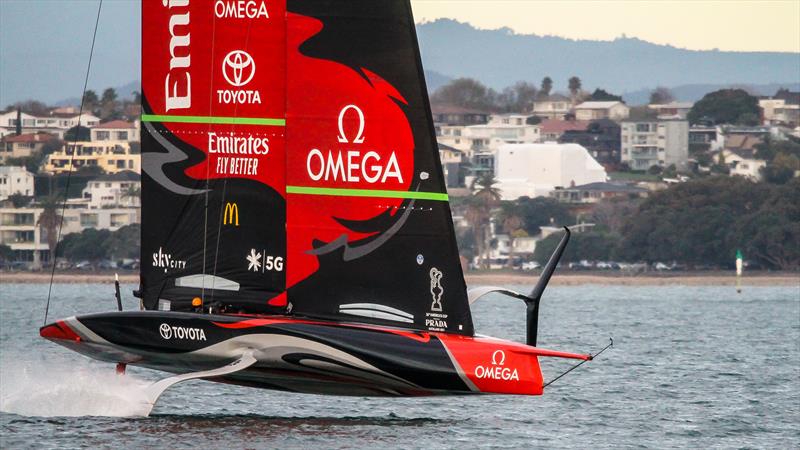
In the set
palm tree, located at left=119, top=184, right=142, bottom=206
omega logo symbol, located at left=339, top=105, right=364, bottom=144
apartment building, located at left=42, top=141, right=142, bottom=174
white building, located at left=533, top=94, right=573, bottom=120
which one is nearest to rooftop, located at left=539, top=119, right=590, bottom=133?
white building, located at left=533, top=94, right=573, bottom=120

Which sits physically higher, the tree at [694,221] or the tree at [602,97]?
the tree at [602,97]

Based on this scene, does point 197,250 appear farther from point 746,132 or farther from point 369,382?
point 746,132

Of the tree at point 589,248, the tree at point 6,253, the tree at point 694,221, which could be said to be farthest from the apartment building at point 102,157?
the tree at point 694,221

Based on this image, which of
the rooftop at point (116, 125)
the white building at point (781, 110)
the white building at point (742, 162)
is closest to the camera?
the white building at point (742, 162)

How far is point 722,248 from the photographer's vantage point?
9444cm

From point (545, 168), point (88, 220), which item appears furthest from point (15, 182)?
point (545, 168)

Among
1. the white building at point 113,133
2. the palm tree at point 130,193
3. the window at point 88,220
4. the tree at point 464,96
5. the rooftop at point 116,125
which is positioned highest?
the tree at point 464,96

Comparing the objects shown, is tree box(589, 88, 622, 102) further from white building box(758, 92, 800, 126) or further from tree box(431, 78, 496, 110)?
white building box(758, 92, 800, 126)

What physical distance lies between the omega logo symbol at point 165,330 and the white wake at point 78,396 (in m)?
0.97

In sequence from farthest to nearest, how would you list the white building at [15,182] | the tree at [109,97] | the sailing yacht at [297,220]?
the tree at [109,97], the white building at [15,182], the sailing yacht at [297,220]

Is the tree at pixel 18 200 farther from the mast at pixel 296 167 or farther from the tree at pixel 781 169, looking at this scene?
the mast at pixel 296 167

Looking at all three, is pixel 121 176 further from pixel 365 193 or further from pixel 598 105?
pixel 365 193

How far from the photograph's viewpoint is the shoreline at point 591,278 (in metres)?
92.8

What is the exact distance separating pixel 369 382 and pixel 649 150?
133825 millimetres
